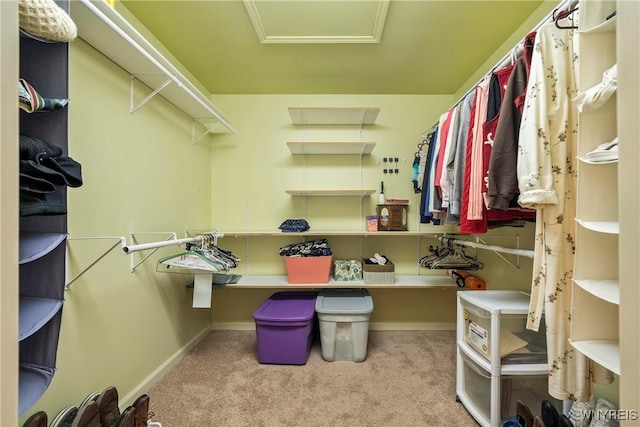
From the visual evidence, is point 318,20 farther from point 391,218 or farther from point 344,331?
point 344,331

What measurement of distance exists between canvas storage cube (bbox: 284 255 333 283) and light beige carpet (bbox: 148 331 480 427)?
58 centimetres

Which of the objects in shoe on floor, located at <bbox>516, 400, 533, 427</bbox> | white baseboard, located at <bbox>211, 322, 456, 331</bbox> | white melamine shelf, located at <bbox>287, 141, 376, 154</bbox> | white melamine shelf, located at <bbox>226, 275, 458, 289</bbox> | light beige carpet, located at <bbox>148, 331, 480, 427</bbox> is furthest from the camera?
white baseboard, located at <bbox>211, 322, 456, 331</bbox>

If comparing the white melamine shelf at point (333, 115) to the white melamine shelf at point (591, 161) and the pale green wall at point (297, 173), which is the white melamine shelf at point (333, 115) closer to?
the pale green wall at point (297, 173)

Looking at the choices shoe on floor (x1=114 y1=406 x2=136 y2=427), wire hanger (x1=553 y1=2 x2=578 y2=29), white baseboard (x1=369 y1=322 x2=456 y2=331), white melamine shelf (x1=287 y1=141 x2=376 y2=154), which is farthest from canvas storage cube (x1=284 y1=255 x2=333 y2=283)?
wire hanger (x1=553 y1=2 x2=578 y2=29)

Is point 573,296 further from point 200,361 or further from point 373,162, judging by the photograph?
point 200,361

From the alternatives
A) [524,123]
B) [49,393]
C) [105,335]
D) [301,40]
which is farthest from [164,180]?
[524,123]

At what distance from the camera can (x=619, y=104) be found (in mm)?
592

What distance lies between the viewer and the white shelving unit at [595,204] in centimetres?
75

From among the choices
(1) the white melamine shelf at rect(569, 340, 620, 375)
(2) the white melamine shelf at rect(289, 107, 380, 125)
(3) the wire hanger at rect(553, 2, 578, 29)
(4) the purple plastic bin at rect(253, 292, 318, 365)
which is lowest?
(4) the purple plastic bin at rect(253, 292, 318, 365)

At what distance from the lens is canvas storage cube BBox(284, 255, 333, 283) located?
6.71 ft

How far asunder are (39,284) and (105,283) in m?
0.59

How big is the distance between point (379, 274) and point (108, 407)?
175cm

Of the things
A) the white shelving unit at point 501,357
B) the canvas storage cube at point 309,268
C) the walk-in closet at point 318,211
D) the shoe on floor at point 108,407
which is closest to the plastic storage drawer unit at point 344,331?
the walk-in closet at point 318,211

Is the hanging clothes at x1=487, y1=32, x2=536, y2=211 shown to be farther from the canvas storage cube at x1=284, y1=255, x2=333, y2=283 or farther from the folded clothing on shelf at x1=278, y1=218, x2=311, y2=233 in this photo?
the folded clothing on shelf at x1=278, y1=218, x2=311, y2=233
